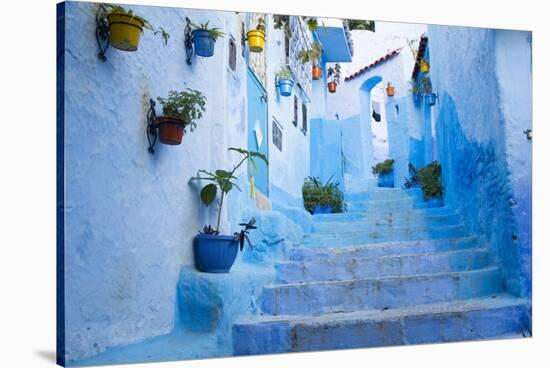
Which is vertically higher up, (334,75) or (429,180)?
(334,75)

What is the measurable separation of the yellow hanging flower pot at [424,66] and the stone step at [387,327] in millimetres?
1954

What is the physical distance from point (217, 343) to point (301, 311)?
76 centimetres

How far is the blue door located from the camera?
210 inches

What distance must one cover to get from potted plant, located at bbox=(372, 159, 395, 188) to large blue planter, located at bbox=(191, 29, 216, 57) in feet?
5.72

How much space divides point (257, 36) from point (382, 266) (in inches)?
80.5

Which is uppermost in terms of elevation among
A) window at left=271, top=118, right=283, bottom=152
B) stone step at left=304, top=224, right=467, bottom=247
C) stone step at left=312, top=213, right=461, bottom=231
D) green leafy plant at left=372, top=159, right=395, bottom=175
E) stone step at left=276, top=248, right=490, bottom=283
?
window at left=271, top=118, right=283, bottom=152

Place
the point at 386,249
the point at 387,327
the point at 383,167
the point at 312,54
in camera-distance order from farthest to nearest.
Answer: the point at 312,54 < the point at 383,167 < the point at 386,249 < the point at 387,327

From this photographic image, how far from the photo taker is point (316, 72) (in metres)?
5.81

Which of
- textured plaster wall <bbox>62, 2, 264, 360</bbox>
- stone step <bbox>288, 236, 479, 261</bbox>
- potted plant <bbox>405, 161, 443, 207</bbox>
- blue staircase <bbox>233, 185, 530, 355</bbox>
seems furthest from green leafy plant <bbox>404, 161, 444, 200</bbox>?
textured plaster wall <bbox>62, 2, 264, 360</bbox>

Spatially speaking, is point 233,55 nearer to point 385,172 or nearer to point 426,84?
point 385,172

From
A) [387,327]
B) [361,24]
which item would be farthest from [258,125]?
[387,327]

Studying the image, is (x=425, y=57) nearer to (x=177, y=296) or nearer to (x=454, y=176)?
(x=454, y=176)

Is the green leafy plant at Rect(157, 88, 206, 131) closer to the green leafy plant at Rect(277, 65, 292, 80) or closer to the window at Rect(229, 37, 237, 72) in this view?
the window at Rect(229, 37, 237, 72)

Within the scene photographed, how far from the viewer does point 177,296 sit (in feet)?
15.0
